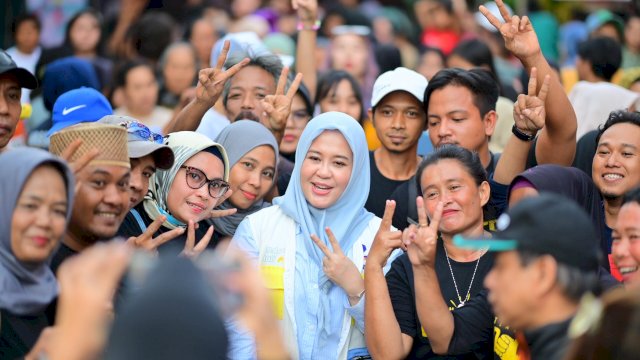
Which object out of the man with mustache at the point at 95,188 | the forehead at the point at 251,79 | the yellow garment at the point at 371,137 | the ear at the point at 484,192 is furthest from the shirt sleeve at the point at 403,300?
the yellow garment at the point at 371,137

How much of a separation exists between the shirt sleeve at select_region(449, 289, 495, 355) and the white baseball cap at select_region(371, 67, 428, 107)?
189 centimetres

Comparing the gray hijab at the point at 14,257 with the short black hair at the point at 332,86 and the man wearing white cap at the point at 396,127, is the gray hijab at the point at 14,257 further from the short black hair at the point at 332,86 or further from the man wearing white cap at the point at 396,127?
the short black hair at the point at 332,86

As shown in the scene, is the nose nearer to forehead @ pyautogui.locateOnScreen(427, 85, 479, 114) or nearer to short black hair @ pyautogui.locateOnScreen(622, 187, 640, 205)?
forehead @ pyautogui.locateOnScreen(427, 85, 479, 114)

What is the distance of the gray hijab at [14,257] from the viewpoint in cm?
399

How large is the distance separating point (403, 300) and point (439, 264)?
0.82 feet

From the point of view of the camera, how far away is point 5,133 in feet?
18.1

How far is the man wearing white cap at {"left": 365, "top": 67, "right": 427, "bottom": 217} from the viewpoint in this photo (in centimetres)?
635

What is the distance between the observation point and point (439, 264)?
16.7ft

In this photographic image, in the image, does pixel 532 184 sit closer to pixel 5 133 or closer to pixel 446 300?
pixel 446 300

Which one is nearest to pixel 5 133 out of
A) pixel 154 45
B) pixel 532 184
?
pixel 532 184

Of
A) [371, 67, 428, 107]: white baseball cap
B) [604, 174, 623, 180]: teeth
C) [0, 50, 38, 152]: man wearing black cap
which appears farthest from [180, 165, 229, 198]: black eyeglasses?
[604, 174, 623, 180]: teeth

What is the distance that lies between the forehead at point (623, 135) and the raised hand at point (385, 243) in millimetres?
1413

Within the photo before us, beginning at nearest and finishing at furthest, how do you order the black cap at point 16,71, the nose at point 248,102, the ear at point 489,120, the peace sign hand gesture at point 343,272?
the peace sign hand gesture at point 343,272 → the black cap at point 16,71 → the ear at point 489,120 → the nose at point 248,102

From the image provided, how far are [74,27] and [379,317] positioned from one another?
640 centimetres
